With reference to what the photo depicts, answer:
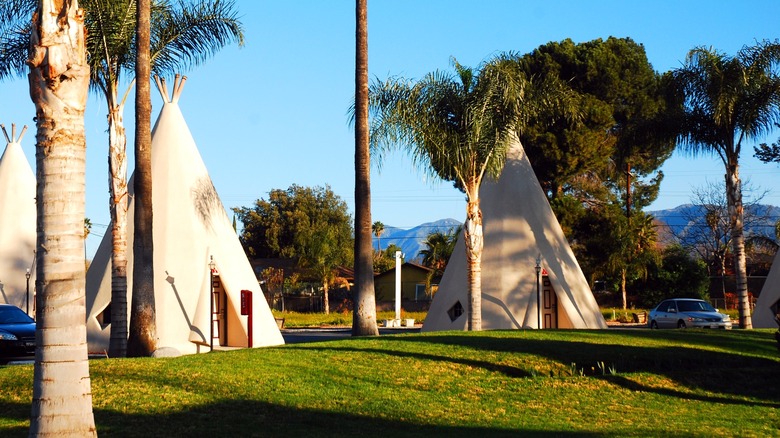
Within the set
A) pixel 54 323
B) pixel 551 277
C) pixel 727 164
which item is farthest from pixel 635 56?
pixel 54 323

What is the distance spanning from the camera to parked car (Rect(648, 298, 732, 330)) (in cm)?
2639

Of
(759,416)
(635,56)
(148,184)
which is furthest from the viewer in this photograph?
(635,56)

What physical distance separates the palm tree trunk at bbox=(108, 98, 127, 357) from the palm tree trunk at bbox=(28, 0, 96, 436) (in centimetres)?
1134

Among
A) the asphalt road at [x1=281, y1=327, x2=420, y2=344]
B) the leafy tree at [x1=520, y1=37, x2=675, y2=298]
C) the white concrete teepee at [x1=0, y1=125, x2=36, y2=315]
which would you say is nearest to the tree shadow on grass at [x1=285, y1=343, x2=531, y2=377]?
the asphalt road at [x1=281, y1=327, x2=420, y2=344]

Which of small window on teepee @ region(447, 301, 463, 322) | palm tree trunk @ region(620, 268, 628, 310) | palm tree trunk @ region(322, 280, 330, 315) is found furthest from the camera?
palm tree trunk @ region(322, 280, 330, 315)

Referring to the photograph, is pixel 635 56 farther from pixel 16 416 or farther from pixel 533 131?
pixel 16 416

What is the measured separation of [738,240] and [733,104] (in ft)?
12.0

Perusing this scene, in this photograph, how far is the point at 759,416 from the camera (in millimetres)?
12203

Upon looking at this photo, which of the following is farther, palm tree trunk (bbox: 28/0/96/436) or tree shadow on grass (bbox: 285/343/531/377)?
tree shadow on grass (bbox: 285/343/531/377)

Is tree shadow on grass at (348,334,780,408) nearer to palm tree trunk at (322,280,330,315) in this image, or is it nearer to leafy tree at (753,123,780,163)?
leafy tree at (753,123,780,163)

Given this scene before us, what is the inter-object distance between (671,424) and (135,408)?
21.0ft

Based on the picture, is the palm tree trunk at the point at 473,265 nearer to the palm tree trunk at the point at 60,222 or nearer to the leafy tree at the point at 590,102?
the leafy tree at the point at 590,102

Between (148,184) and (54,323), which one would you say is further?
(148,184)

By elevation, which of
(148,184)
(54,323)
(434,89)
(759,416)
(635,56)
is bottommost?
(759,416)
